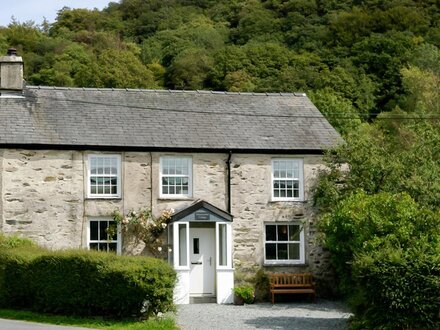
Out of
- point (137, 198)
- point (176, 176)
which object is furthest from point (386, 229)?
point (137, 198)

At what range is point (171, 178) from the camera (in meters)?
27.2

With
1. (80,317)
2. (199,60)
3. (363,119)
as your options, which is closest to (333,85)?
(363,119)

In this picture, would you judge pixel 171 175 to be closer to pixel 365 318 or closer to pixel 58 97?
pixel 58 97

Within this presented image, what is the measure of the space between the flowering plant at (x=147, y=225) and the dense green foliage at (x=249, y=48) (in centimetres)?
2472

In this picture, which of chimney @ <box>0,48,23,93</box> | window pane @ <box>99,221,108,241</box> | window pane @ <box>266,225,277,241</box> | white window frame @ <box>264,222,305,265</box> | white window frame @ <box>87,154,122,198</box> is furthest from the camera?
chimney @ <box>0,48,23,93</box>

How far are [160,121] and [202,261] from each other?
5080 mm

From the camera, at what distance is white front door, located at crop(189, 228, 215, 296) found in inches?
1054

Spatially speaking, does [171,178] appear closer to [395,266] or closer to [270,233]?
[270,233]

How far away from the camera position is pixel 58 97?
2870cm

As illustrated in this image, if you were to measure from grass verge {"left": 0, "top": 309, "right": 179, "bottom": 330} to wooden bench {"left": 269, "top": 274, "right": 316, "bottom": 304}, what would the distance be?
7173mm

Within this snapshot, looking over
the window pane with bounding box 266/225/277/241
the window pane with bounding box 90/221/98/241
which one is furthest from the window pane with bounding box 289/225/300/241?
the window pane with bounding box 90/221/98/241

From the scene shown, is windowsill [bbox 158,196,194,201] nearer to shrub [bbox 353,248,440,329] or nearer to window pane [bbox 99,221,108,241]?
window pane [bbox 99,221,108,241]

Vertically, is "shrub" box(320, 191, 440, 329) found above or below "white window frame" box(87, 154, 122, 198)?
below

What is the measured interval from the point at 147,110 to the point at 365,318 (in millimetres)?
13653
